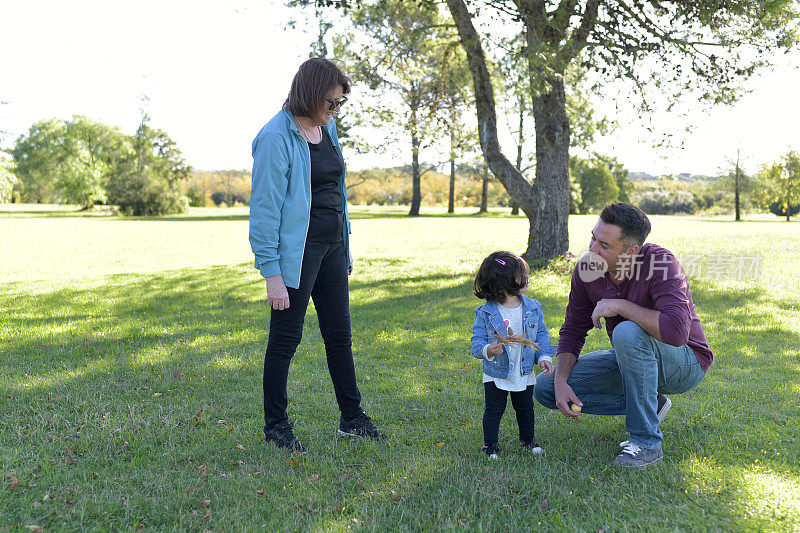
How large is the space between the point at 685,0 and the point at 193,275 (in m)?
10.5

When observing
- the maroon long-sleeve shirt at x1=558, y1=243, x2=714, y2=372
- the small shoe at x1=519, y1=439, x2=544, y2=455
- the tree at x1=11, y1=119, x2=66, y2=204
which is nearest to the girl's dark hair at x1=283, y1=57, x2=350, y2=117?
the maroon long-sleeve shirt at x1=558, y1=243, x2=714, y2=372

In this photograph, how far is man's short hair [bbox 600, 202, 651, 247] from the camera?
311cm

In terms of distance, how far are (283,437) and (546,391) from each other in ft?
5.33

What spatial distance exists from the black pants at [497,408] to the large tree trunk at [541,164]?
356 inches

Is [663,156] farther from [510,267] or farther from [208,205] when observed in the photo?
[208,205]

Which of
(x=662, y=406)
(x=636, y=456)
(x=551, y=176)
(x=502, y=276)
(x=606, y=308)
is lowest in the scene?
(x=636, y=456)

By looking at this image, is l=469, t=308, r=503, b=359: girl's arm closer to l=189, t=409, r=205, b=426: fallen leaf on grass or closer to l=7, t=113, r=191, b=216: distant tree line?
l=189, t=409, r=205, b=426: fallen leaf on grass

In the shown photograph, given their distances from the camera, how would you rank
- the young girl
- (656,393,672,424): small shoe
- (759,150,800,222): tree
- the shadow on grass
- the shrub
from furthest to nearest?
the shrub → (759,150,800,222): tree → (656,393,672,424): small shoe → the young girl → the shadow on grass

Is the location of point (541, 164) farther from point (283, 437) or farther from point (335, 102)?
point (283, 437)

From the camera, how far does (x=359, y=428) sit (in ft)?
12.5

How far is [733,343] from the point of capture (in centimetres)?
645

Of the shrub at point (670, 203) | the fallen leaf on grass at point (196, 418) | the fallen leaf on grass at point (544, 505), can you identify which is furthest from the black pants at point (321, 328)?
the shrub at point (670, 203)

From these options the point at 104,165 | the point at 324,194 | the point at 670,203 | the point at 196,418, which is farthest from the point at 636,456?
the point at 104,165

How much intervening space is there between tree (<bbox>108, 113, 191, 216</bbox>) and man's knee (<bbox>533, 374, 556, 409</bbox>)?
52.9 metres
